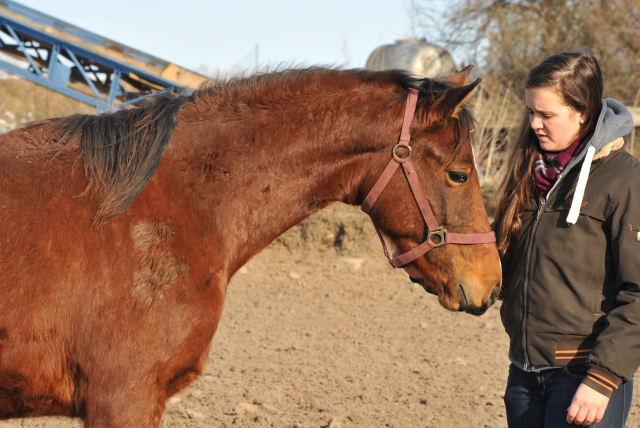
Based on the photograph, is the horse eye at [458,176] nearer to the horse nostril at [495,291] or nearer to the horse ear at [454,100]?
the horse ear at [454,100]

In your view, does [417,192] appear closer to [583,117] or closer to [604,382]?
[583,117]

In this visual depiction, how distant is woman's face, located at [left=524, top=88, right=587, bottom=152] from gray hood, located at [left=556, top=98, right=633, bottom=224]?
0.08m

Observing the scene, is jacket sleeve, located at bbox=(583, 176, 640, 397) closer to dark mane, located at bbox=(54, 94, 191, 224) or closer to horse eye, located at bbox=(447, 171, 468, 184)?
horse eye, located at bbox=(447, 171, 468, 184)

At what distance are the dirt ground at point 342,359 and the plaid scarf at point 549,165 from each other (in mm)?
2031

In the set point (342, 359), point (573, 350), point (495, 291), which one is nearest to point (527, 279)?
point (495, 291)

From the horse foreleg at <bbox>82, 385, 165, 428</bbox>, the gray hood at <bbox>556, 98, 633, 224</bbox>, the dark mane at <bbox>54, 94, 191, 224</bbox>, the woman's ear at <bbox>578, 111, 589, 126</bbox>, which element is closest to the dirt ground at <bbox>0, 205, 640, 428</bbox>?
the horse foreleg at <bbox>82, 385, 165, 428</bbox>

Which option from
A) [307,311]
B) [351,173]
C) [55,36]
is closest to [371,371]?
[307,311]

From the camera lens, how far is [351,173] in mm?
2082

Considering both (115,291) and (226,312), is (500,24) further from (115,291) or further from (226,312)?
(115,291)

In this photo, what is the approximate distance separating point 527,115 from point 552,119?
0.82ft

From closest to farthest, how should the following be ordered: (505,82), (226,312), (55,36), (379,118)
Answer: (379,118)
(226,312)
(55,36)
(505,82)

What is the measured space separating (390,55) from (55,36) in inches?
260

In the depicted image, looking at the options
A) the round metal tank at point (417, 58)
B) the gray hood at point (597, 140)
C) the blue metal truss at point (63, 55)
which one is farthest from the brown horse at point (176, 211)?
the round metal tank at point (417, 58)

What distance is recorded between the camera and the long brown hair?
177 cm
